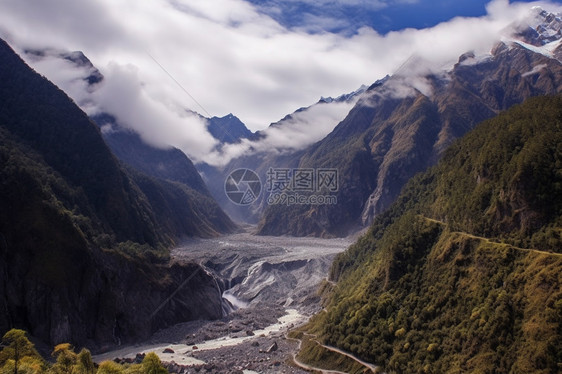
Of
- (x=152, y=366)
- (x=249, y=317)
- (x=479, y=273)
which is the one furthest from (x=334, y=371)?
(x=249, y=317)

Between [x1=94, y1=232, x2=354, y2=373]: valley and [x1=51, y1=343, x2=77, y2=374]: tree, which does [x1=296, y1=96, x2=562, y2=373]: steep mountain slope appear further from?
[x1=51, y1=343, x2=77, y2=374]: tree

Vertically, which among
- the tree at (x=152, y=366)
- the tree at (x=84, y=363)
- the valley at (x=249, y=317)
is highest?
the tree at (x=84, y=363)

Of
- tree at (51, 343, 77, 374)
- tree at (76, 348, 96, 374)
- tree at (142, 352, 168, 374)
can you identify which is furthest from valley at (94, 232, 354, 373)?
tree at (51, 343, 77, 374)

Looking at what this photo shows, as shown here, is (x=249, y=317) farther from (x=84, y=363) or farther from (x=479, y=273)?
(x=84, y=363)

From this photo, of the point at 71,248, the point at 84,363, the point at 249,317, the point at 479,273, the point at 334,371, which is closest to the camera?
the point at 84,363

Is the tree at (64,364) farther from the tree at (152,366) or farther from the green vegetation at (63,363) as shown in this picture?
the tree at (152,366)

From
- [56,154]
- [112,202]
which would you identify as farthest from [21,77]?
[112,202]

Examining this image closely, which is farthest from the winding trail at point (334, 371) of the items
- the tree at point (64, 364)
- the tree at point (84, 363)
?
the tree at point (64, 364)
